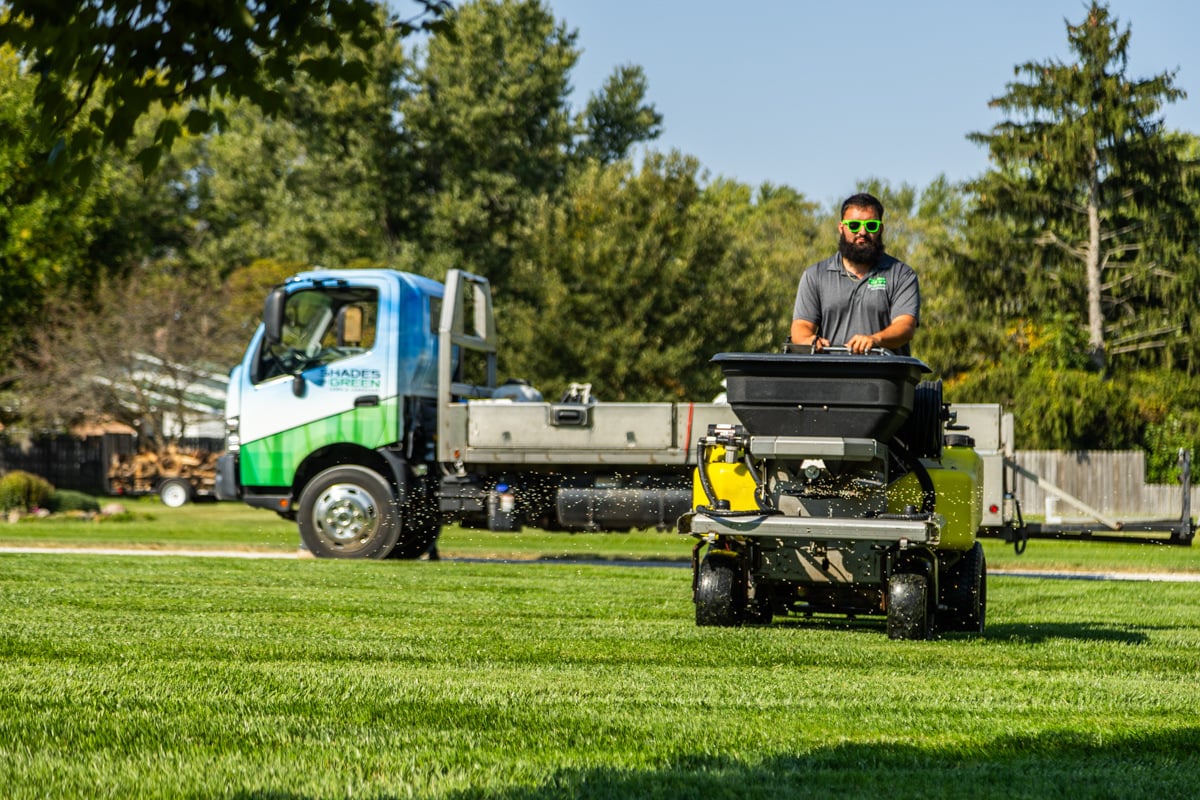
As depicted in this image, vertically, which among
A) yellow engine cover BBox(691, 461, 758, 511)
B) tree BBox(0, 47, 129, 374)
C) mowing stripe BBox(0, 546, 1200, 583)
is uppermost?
tree BBox(0, 47, 129, 374)

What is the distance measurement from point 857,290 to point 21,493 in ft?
80.5

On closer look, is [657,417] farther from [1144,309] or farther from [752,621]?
[1144,309]

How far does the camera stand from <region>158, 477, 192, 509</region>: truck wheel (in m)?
41.6

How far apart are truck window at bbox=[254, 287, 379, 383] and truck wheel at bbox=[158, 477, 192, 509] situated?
83.7 ft

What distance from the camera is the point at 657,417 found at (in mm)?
16297

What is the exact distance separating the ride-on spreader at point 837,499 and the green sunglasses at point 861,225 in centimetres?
76

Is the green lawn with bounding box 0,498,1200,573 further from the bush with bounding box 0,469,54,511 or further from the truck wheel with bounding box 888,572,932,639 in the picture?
the truck wheel with bounding box 888,572,932,639

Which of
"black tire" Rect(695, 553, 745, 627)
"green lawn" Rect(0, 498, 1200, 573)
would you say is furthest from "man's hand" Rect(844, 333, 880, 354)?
"green lawn" Rect(0, 498, 1200, 573)

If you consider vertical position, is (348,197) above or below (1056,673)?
above

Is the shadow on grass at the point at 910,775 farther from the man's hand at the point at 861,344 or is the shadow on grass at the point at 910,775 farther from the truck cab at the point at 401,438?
the truck cab at the point at 401,438

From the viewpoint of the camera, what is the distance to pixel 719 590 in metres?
8.94

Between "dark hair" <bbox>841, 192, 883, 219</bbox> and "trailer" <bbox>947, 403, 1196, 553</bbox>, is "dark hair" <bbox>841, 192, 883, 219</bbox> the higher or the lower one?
the higher one

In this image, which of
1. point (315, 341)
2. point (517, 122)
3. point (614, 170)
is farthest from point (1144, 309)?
point (315, 341)

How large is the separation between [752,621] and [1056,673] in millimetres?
2572
